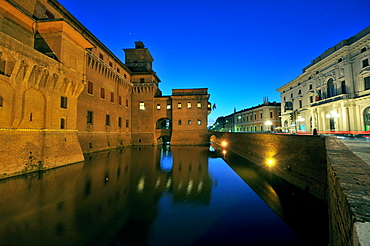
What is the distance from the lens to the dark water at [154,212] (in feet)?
19.5

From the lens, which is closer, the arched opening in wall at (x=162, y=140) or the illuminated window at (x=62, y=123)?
the illuminated window at (x=62, y=123)

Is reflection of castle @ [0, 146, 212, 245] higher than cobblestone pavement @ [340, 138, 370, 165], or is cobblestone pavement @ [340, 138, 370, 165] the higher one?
cobblestone pavement @ [340, 138, 370, 165]

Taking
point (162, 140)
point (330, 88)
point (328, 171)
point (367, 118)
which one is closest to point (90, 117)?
point (162, 140)

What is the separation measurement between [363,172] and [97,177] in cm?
1411

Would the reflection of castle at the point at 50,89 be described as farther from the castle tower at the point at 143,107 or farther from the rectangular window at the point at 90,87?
the castle tower at the point at 143,107

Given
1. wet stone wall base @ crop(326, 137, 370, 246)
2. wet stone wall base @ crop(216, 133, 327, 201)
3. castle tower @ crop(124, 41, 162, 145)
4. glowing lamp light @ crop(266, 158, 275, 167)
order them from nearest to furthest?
wet stone wall base @ crop(326, 137, 370, 246)
wet stone wall base @ crop(216, 133, 327, 201)
glowing lamp light @ crop(266, 158, 275, 167)
castle tower @ crop(124, 41, 162, 145)

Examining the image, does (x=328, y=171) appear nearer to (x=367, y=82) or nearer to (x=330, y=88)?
(x=367, y=82)

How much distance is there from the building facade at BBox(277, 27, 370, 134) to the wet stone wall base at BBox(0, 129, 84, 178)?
24.5 m

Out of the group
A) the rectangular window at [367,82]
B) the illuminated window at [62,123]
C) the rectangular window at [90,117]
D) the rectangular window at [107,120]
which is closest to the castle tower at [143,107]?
the rectangular window at [107,120]

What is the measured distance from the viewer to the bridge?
6.70 feet

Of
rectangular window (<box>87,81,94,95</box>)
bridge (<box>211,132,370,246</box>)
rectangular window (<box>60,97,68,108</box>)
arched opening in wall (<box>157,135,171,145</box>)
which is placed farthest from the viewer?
arched opening in wall (<box>157,135,171,145</box>)

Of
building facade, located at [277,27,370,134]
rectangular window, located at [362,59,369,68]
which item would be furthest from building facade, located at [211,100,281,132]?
rectangular window, located at [362,59,369,68]

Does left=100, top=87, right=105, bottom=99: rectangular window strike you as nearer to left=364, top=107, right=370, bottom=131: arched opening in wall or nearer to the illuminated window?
the illuminated window

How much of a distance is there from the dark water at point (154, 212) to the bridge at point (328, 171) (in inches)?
43.1
